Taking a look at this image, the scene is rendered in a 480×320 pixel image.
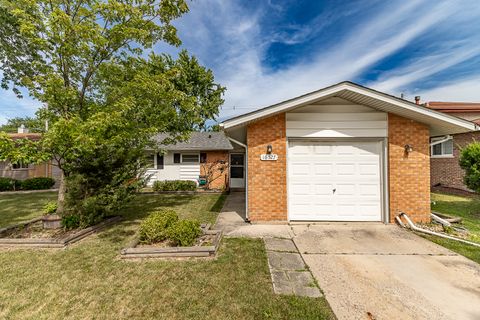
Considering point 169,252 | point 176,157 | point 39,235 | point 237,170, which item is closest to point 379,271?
point 169,252

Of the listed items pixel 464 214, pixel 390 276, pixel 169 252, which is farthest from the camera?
pixel 464 214

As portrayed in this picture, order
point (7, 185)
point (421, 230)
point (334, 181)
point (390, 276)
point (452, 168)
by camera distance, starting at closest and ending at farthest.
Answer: point (390, 276)
point (421, 230)
point (334, 181)
point (452, 168)
point (7, 185)

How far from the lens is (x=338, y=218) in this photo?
20.3 feet

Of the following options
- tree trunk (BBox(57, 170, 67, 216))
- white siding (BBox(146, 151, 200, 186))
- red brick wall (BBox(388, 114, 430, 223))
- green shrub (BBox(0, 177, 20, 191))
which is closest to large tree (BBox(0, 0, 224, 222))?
tree trunk (BBox(57, 170, 67, 216))

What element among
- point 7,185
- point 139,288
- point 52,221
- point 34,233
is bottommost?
point 139,288

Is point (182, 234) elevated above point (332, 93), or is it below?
below

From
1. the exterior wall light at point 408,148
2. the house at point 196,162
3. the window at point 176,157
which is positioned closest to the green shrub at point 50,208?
the house at point 196,162

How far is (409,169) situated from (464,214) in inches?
130

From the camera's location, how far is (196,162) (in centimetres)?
1456

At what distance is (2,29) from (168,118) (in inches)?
319

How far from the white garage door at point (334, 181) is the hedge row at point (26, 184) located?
1725 cm

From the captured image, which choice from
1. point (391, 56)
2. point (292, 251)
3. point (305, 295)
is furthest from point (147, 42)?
point (391, 56)

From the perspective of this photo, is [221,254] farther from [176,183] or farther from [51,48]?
[176,183]

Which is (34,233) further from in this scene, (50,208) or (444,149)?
(444,149)
